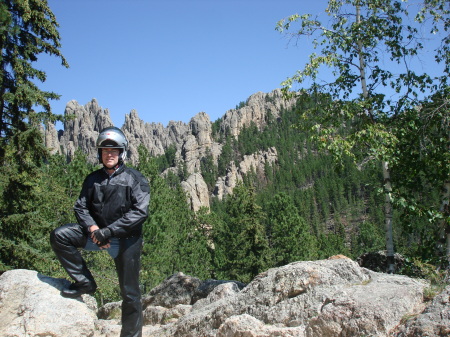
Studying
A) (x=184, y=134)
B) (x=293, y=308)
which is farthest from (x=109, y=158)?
(x=184, y=134)

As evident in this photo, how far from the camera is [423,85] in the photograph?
341 inches

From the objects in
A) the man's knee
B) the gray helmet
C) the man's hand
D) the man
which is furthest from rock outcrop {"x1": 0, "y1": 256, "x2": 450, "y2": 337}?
the gray helmet

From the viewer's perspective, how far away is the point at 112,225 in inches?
158

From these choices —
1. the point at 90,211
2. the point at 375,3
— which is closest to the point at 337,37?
the point at 375,3

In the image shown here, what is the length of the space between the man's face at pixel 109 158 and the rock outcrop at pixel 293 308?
1.53 meters

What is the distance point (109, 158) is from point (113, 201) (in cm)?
51

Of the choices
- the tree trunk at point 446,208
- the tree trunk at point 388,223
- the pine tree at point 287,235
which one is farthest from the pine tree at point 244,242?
the tree trunk at point 446,208

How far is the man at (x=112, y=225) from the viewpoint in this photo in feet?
13.6

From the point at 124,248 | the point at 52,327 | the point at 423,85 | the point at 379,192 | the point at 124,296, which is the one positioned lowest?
the point at 52,327

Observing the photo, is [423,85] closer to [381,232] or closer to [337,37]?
[337,37]

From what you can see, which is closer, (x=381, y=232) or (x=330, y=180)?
(x=381, y=232)

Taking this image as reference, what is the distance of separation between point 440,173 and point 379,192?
124 cm

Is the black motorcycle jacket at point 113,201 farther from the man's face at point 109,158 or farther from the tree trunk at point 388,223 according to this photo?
the tree trunk at point 388,223

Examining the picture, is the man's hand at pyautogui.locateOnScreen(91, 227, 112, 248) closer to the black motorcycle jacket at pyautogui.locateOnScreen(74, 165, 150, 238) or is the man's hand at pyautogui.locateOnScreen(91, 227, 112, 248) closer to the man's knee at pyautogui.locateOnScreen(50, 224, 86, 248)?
the black motorcycle jacket at pyautogui.locateOnScreen(74, 165, 150, 238)
